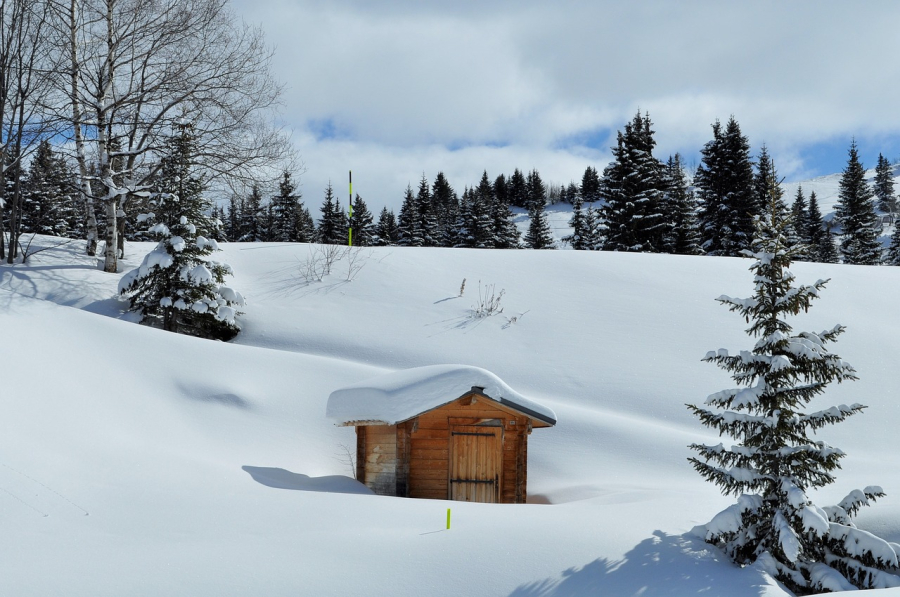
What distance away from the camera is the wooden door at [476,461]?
1159 centimetres

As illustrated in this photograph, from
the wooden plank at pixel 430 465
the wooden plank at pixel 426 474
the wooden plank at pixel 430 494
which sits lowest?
the wooden plank at pixel 430 494

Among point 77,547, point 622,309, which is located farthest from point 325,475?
point 622,309

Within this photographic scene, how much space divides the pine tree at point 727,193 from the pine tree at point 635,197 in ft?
9.46

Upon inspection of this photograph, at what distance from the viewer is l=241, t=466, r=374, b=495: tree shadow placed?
32.5ft

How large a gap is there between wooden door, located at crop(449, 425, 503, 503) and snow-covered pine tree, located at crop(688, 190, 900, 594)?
14.1ft

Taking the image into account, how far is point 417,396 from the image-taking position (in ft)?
36.1

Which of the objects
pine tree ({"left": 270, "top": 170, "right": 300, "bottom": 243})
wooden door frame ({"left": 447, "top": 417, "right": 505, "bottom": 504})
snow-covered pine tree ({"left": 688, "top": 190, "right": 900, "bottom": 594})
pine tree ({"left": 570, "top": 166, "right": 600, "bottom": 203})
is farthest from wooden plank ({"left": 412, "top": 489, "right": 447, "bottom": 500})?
pine tree ({"left": 570, "top": 166, "right": 600, "bottom": 203})

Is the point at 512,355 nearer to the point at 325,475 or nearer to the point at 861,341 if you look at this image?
the point at 325,475

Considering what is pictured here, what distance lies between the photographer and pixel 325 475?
11852 mm

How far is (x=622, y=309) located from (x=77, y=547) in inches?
603

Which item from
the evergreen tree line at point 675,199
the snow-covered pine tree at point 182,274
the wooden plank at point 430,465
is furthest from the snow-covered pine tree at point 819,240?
the wooden plank at point 430,465

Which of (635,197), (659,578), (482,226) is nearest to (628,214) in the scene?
(635,197)

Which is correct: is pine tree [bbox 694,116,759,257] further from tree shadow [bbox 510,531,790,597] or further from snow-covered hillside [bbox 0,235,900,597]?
tree shadow [bbox 510,531,790,597]

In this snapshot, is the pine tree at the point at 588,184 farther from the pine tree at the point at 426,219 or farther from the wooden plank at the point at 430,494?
the wooden plank at the point at 430,494
